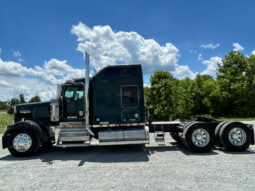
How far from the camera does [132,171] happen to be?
489cm

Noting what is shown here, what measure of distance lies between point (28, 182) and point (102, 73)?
422 cm

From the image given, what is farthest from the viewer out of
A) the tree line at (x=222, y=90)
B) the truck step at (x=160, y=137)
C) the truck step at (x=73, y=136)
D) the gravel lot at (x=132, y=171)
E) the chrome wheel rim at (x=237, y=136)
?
the tree line at (x=222, y=90)

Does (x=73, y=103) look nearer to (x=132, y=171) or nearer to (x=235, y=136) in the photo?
(x=132, y=171)

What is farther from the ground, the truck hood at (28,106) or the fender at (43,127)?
the truck hood at (28,106)

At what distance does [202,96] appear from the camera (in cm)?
3969

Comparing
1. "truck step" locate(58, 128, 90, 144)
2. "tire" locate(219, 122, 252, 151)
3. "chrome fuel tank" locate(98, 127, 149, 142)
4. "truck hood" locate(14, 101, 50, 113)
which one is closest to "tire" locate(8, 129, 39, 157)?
"truck step" locate(58, 128, 90, 144)

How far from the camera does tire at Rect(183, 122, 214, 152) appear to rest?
22.0ft

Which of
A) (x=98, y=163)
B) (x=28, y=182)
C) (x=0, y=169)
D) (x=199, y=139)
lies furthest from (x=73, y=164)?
(x=199, y=139)

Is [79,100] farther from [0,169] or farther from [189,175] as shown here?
[189,175]

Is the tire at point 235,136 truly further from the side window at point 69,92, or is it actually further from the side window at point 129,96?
the side window at point 69,92

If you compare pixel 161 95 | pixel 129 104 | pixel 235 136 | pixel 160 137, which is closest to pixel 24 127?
pixel 129 104

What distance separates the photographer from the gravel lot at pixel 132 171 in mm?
4016

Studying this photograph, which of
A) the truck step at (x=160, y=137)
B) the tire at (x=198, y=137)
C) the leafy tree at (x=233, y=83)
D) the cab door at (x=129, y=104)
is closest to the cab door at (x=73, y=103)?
the cab door at (x=129, y=104)

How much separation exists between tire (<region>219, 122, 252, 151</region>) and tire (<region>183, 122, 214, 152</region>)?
0.43 m
